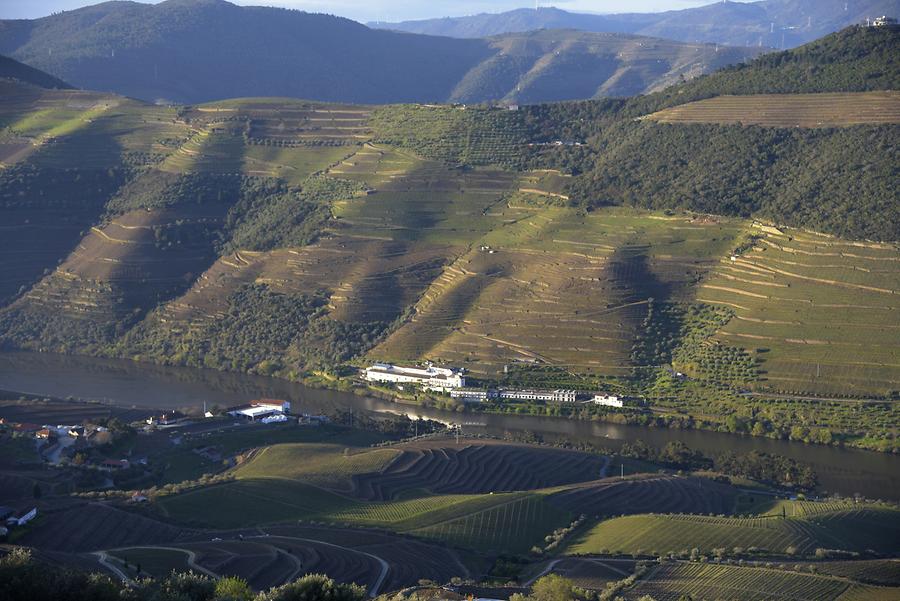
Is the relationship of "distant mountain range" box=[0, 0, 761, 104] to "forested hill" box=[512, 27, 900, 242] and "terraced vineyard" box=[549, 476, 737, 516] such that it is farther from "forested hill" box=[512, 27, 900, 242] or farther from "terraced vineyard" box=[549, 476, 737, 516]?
Answer: "terraced vineyard" box=[549, 476, 737, 516]

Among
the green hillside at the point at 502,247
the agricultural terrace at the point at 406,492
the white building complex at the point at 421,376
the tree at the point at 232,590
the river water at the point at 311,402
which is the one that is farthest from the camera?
the white building complex at the point at 421,376

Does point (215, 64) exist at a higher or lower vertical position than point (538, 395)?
higher

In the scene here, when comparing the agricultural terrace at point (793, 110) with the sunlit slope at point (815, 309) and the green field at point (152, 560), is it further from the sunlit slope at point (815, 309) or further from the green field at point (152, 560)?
the green field at point (152, 560)

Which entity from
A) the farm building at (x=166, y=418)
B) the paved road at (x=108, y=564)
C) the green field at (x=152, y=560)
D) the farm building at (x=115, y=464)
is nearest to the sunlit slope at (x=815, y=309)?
the farm building at (x=166, y=418)

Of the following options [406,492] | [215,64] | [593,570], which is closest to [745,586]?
[593,570]

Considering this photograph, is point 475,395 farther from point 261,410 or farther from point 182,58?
point 182,58

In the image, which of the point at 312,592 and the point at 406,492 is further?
the point at 406,492

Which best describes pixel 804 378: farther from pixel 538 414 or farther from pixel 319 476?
pixel 319 476
